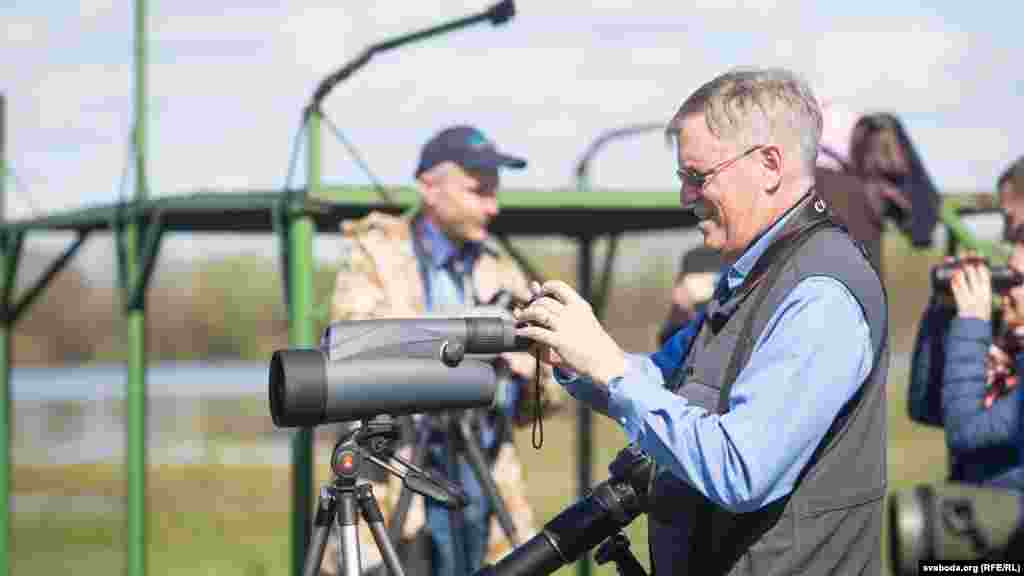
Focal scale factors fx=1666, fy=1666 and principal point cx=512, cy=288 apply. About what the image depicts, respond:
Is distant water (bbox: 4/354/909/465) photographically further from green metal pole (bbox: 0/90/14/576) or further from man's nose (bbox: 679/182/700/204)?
man's nose (bbox: 679/182/700/204)

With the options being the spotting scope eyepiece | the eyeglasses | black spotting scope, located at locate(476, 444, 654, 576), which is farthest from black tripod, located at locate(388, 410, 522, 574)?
the eyeglasses

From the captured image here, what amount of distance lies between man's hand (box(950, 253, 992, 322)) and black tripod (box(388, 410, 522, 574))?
1491 mm

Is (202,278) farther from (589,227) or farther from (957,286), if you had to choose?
(957,286)

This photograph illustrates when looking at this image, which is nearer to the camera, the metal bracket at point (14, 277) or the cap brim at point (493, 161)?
the cap brim at point (493, 161)

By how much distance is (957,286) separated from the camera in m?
4.48

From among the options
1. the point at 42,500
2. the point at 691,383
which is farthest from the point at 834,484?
the point at 42,500

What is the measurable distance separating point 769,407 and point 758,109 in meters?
0.51

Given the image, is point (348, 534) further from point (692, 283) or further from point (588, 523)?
point (692, 283)

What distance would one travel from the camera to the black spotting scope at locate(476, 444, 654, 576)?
271 cm

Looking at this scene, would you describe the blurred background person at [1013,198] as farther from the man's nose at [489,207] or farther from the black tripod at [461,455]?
the black tripod at [461,455]

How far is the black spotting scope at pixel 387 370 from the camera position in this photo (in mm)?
2740

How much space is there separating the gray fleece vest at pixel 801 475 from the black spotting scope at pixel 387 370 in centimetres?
36

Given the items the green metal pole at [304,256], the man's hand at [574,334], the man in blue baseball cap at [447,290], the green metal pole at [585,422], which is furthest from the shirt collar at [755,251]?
the green metal pole at [585,422]

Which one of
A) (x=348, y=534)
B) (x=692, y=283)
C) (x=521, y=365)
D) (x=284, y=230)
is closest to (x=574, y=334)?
(x=348, y=534)
